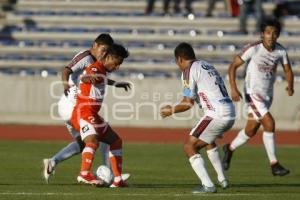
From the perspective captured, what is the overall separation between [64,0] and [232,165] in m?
16.6

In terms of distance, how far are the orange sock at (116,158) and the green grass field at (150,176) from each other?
11.0 inches

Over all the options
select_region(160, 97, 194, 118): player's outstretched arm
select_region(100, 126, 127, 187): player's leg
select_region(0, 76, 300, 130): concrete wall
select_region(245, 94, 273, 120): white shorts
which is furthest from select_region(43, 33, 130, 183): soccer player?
select_region(0, 76, 300, 130): concrete wall

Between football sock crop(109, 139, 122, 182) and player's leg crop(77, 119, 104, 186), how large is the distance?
34cm

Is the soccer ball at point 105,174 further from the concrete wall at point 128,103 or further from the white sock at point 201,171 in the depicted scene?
the concrete wall at point 128,103

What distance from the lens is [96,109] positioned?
40.8 ft

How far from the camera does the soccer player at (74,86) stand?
1262 centimetres

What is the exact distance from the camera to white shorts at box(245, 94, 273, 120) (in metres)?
15.2

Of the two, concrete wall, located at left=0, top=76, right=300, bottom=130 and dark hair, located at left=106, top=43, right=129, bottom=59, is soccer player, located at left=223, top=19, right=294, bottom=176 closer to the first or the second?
dark hair, located at left=106, top=43, right=129, bottom=59

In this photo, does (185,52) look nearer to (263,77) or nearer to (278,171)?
(278,171)

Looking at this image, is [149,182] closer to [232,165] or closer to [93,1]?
[232,165]

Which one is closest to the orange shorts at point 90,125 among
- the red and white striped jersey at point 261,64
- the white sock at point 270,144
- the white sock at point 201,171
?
the white sock at point 201,171

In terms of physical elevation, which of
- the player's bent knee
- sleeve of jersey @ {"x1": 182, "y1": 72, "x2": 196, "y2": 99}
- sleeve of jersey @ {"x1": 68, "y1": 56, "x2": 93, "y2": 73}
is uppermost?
sleeve of jersey @ {"x1": 68, "y1": 56, "x2": 93, "y2": 73}

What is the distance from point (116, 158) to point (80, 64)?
4.45ft

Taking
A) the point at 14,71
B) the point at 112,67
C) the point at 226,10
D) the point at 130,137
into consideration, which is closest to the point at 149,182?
the point at 112,67
